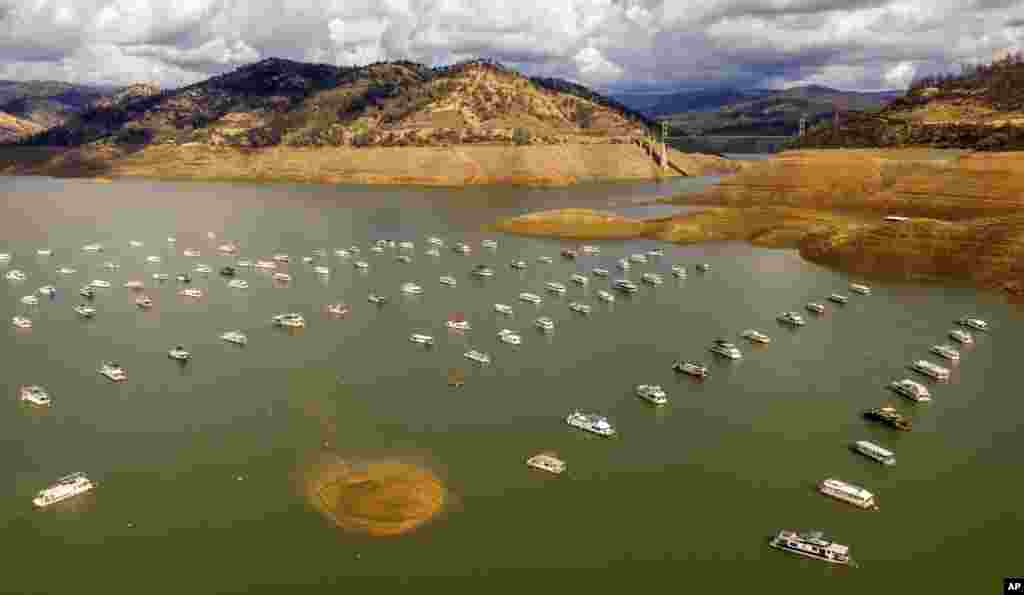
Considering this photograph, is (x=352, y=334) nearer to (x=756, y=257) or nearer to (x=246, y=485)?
(x=246, y=485)

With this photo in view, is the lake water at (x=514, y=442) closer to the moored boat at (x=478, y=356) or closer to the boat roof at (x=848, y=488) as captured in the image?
the moored boat at (x=478, y=356)

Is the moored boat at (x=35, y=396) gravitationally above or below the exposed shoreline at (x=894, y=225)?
below

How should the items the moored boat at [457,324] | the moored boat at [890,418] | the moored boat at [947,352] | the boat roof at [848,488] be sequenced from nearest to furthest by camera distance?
the boat roof at [848,488], the moored boat at [890,418], the moored boat at [947,352], the moored boat at [457,324]

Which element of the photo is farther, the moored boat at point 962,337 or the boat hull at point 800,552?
the moored boat at point 962,337

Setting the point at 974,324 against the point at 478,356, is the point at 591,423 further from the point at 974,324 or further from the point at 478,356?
the point at 974,324

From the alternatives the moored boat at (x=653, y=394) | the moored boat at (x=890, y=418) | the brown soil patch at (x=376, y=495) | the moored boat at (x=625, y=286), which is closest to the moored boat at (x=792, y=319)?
the moored boat at (x=625, y=286)

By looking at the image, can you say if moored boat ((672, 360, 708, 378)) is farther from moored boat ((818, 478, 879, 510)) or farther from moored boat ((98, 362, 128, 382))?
moored boat ((98, 362, 128, 382))
